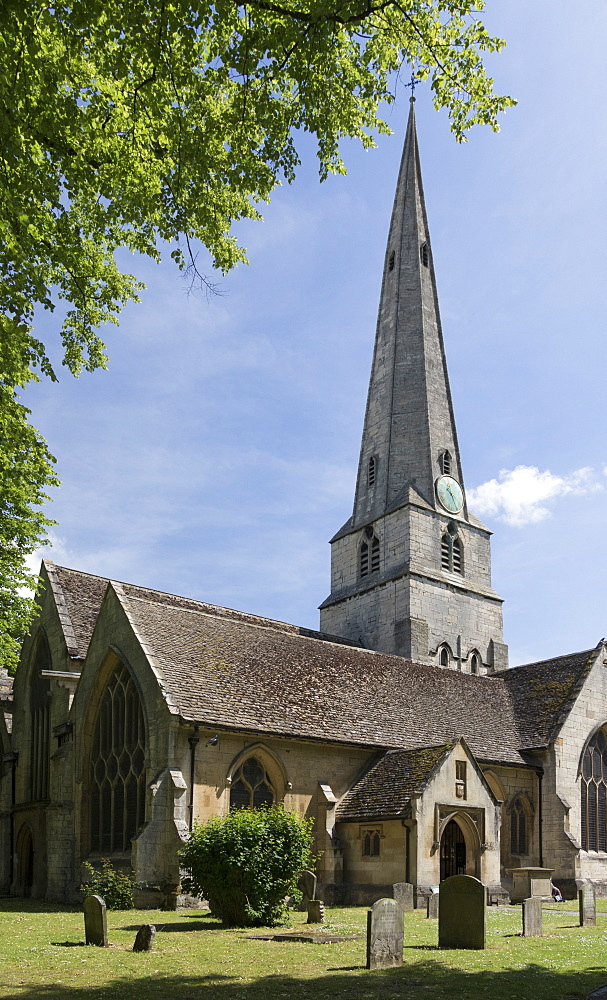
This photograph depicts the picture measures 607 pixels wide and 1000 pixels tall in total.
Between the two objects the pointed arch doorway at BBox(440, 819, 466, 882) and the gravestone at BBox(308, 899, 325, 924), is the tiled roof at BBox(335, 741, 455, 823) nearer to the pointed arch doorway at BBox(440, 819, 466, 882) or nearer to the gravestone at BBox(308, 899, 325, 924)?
the pointed arch doorway at BBox(440, 819, 466, 882)

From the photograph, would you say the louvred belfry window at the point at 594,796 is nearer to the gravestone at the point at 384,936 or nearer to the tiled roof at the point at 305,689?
the tiled roof at the point at 305,689

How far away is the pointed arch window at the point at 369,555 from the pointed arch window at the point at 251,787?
26292mm

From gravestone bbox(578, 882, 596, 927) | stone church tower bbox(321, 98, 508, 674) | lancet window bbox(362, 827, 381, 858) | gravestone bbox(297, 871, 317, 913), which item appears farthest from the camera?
stone church tower bbox(321, 98, 508, 674)

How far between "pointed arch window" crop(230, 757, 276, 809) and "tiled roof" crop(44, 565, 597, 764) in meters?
1.21

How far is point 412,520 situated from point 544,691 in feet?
49.6

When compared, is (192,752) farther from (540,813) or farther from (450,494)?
(450,494)

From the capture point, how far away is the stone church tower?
47.7m

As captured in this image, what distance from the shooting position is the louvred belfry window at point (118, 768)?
79.7ft

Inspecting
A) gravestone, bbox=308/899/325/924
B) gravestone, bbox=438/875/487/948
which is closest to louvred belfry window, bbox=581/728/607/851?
gravestone, bbox=308/899/325/924

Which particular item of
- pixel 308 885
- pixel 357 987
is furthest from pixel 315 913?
pixel 357 987

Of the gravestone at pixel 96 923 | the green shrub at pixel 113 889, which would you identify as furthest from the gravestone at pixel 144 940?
the green shrub at pixel 113 889

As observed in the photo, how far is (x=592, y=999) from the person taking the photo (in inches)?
382

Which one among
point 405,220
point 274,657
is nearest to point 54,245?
point 274,657

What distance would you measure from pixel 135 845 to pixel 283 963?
9.64 metres
